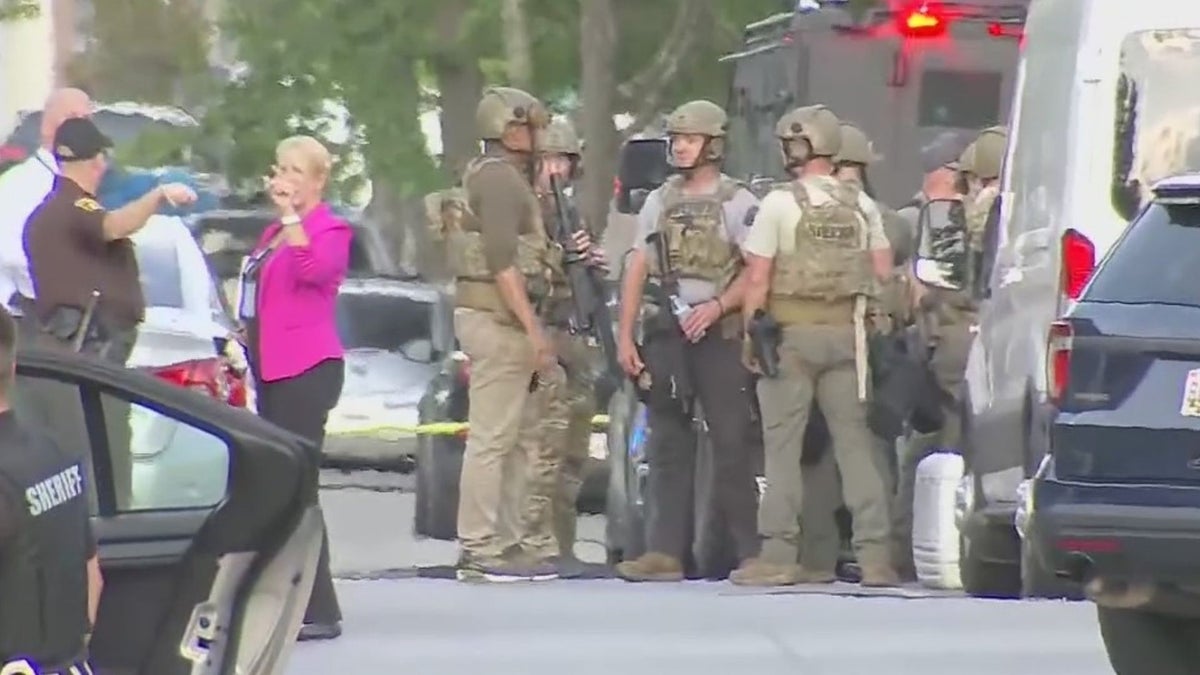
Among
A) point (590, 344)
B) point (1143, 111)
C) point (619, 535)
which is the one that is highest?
point (1143, 111)

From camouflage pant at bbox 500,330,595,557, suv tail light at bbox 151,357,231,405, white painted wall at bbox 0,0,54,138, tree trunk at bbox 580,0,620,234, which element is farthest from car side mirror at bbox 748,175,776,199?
white painted wall at bbox 0,0,54,138

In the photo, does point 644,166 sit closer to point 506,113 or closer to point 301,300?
point 506,113

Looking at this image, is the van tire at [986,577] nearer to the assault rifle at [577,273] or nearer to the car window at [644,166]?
the assault rifle at [577,273]

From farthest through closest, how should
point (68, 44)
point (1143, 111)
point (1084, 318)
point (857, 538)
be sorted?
point (68, 44) → point (857, 538) → point (1143, 111) → point (1084, 318)

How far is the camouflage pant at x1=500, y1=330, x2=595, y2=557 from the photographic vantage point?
1065 centimetres

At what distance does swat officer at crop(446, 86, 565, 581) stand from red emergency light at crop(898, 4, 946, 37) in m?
Answer: 5.00

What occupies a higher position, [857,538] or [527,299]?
[527,299]

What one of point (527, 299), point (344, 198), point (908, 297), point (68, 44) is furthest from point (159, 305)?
point (68, 44)

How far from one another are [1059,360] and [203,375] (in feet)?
10.3

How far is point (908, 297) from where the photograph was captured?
36.7ft

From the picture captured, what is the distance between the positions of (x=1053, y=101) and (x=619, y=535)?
2.85 meters

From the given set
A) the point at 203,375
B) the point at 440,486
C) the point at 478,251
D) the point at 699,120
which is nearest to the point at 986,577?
the point at 699,120

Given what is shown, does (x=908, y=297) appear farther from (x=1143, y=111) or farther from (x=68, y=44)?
(x=68, y=44)

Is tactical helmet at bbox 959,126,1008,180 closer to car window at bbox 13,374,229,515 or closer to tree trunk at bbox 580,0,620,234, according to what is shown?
car window at bbox 13,374,229,515
